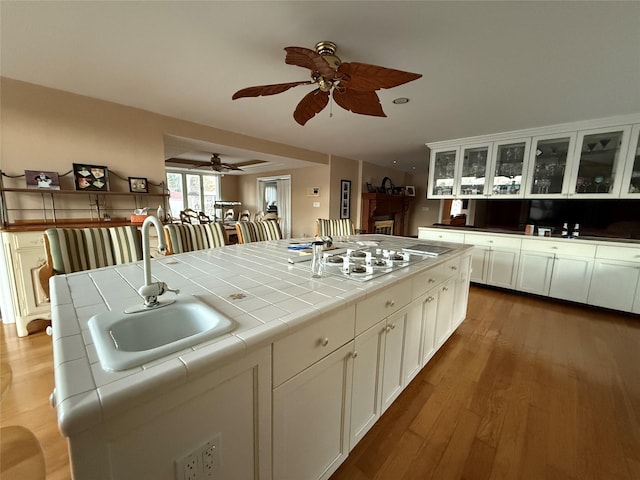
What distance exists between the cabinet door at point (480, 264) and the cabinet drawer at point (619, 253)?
1.12m

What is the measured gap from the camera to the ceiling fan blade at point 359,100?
6.07 feet

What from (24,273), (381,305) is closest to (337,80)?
(381,305)

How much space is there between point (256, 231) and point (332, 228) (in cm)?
106

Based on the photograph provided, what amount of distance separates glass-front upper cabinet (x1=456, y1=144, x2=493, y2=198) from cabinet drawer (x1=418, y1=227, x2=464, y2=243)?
0.65m

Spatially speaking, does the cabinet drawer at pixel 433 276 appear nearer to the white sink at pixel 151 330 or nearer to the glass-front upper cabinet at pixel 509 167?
the white sink at pixel 151 330

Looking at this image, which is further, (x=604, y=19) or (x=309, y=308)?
(x=604, y=19)

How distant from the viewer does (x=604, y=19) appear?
57.6 inches

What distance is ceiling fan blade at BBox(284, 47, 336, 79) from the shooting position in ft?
4.62

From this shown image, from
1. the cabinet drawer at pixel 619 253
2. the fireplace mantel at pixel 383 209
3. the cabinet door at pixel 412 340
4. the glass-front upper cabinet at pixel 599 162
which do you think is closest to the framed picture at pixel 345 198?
the fireplace mantel at pixel 383 209

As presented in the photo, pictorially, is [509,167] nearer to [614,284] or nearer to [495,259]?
[495,259]

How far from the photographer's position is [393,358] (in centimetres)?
148

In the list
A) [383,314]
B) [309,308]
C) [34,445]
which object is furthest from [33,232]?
[383,314]

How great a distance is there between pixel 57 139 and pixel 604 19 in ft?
14.6

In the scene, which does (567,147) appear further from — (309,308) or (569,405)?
(309,308)
